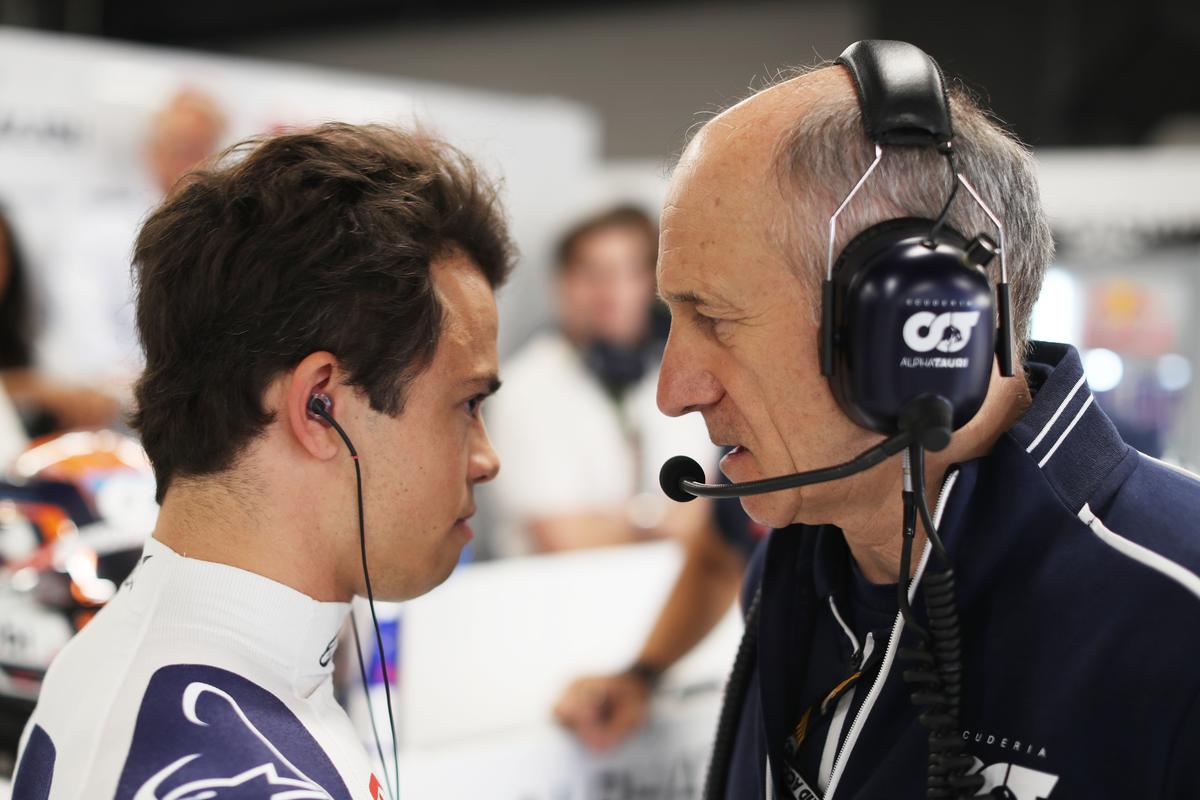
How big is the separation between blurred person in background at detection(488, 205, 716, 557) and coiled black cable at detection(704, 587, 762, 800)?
1.99 metres

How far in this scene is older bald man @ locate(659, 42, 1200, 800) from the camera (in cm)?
90

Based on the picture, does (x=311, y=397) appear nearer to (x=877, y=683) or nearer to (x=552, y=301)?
(x=877, y=683)

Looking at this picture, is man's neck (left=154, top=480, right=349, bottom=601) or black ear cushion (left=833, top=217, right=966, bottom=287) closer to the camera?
black ear cushion (left=833, top=217, right=966, bottom=287)

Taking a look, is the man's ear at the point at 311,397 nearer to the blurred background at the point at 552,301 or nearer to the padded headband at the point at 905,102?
the blurred background at the point at 552,301

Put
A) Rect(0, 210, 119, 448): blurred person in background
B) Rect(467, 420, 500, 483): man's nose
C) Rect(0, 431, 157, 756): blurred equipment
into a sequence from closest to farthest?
Rect(467, 420, 500, 483): man's nose → Rect(0, 431, 157, 756): blurred equipment → Rect(0, 210, 119, 448): blurred person in background

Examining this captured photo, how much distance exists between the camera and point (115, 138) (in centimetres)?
330

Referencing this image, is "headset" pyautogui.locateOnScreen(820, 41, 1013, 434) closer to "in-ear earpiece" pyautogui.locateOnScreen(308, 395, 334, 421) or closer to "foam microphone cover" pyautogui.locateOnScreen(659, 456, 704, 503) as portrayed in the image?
"foam microphone cover" pyautogui.locateOnScreen(659, 456, 704, 503)

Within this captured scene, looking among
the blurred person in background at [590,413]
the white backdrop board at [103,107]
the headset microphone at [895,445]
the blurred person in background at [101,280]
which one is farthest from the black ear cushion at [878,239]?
the blurred person in background at [101,280]

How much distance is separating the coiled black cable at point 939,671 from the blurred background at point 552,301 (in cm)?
54

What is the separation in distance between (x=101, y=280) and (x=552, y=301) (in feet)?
5.66

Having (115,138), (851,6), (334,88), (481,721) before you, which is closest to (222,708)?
(481,721)

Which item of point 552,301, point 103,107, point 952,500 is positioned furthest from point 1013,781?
point 552,301

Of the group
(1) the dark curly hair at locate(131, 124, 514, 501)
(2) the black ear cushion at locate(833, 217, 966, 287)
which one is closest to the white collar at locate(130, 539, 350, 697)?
(1) the dark curly hair at locate(131, 124, 514, 501)

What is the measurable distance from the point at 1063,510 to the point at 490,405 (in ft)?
9.94
